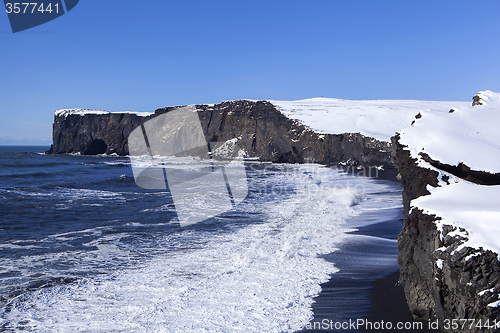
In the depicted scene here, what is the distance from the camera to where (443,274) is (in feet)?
9.72

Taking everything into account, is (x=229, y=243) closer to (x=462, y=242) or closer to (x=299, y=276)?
(x=299, y=276)

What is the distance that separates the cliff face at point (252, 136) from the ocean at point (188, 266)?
46.0 feet

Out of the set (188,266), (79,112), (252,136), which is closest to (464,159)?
(188,266)

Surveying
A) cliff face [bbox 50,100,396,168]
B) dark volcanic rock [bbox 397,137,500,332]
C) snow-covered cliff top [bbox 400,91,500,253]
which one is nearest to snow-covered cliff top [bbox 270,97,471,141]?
cliff face [bbox 50,100,396,168]

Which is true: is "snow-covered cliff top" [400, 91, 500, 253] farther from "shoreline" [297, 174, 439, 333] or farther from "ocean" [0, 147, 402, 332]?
"ocean" [0, 147, 402, 332]

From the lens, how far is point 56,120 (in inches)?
2404

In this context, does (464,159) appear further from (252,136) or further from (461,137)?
(252,136)

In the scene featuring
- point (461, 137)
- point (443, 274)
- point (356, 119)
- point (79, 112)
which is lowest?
point (443, 274)

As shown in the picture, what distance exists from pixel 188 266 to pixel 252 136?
36.6m

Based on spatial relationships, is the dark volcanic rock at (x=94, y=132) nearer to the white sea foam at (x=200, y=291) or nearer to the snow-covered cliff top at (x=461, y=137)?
the white sea foam at (x=200, y=291)

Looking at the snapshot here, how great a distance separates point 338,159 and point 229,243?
80.6ft

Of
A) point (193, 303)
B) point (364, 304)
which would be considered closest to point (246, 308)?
point (193, 303)

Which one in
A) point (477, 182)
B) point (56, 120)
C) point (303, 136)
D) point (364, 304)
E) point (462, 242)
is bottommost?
point (364, 304)

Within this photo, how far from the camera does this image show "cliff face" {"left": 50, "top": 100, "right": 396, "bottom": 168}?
27.7 meters
